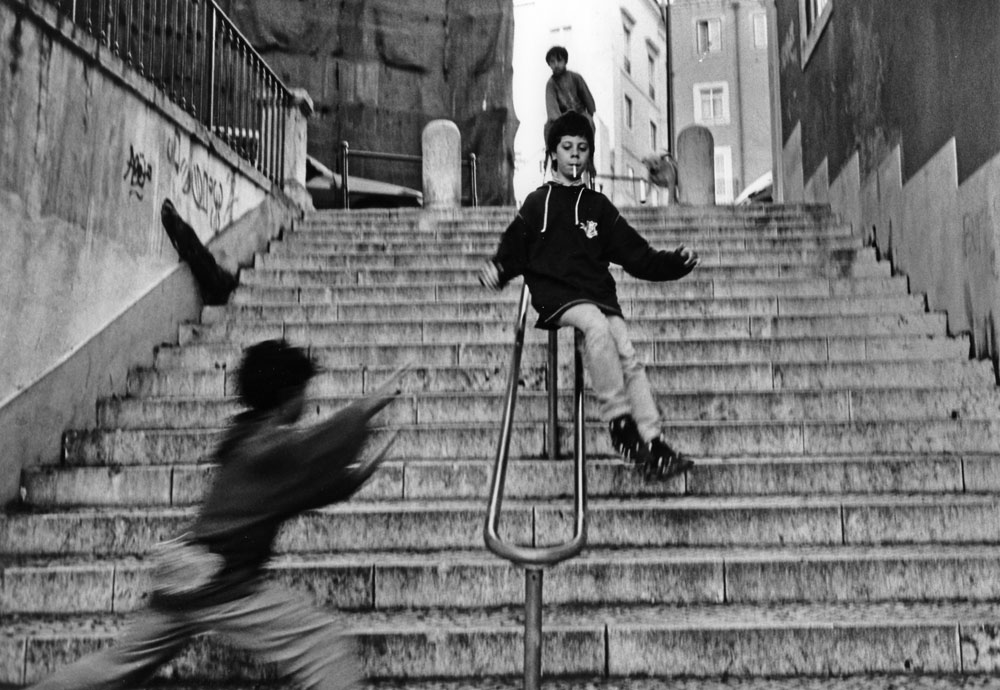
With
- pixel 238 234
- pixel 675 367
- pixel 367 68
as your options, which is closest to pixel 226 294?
pixel 238 234

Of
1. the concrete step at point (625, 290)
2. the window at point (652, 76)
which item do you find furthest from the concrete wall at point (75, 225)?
the window at point (652, 76)

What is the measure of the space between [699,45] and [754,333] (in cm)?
3160

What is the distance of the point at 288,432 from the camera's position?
2.16 m

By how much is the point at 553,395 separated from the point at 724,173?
100 feet

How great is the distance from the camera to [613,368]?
11.9 feet

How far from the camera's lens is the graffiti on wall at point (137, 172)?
17.5 feet

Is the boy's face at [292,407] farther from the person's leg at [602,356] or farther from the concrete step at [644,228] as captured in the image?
the concrete step at [644,228]

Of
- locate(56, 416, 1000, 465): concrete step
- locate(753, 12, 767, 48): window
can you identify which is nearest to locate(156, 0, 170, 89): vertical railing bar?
locate(56, 416, 1000, 465): concrete step

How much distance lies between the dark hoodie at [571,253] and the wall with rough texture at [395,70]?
479 inches

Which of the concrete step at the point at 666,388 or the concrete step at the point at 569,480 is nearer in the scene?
the concrete step at the point at 569,480

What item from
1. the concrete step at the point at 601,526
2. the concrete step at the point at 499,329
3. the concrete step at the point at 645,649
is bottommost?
the concrete step at the point at 645,649

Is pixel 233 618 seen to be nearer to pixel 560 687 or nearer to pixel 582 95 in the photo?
pixel 560 687

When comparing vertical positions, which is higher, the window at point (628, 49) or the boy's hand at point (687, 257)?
the window at point (628, 49)

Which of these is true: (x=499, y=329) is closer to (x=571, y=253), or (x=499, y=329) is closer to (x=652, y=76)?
(x=571, y=253)
